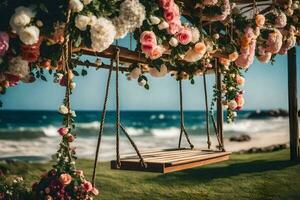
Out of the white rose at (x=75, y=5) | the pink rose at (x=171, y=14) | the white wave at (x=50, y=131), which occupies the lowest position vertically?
the white wave at (x=50, y=131)

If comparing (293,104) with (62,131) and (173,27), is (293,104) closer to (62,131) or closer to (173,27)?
(173,27)

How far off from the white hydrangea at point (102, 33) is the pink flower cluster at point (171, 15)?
0.59m

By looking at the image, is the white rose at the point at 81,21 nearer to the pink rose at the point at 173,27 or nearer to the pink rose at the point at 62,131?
the pink rose at the point at 62,131

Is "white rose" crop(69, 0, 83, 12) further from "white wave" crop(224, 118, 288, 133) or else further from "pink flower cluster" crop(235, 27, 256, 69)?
"white wave" crop(224, 118, 288, 133)

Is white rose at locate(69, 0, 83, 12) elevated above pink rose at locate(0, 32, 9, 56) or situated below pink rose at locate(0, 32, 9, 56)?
above

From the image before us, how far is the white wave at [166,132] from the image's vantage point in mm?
30406

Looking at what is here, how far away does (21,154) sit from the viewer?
2206 cm

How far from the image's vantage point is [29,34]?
293 cm

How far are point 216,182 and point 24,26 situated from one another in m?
5.76

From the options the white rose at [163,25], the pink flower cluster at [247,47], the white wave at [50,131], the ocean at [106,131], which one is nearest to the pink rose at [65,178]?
the white rose at [163,25]

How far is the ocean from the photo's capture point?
22453mm

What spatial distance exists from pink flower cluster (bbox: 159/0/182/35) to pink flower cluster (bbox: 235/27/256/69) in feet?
4.05

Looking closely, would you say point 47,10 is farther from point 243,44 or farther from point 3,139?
point 3,139

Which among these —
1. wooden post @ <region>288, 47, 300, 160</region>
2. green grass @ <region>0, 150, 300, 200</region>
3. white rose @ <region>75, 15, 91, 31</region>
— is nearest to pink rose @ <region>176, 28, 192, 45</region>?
white rose @ <region>75, 15, 91, 31</region>
